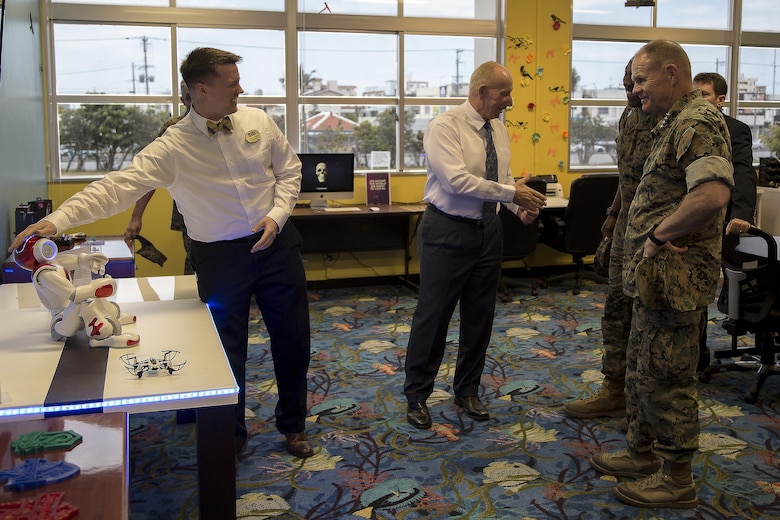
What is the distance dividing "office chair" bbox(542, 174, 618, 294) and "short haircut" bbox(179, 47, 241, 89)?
4.01 m

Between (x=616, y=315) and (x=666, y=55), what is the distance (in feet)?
4.18

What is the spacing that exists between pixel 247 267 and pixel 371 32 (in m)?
4.45

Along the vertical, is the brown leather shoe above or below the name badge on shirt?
below

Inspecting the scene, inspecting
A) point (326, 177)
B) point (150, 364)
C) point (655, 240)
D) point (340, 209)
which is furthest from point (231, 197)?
point (326, 177)

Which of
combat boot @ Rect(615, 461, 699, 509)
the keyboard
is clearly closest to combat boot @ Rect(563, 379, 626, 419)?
combat boot @ Rect(615, 461, 699, 509)

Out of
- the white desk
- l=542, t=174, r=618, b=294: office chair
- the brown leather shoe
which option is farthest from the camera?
l=542, t=174, r=618, b=294: office chair

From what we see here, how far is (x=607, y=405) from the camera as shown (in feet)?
11.5

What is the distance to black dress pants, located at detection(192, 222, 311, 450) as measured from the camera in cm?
283

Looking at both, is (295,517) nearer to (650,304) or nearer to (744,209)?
(650,304)

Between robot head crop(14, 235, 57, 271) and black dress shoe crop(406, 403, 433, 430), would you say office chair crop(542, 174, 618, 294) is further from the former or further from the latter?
robot head crop(14, 235, 57, 271)

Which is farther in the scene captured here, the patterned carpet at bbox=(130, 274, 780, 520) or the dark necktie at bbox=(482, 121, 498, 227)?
the dark necktie at bbox=(482, 121, 498, 227)

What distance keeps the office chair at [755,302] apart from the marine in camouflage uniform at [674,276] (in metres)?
1.27

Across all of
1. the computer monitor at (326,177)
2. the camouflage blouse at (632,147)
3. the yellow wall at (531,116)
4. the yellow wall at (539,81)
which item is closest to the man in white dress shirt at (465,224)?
the camouflage blouse at (632,147)

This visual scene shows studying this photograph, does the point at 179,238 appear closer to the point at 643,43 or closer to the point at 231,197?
the point at 231,197
